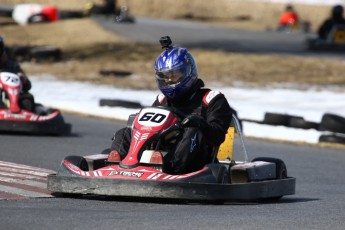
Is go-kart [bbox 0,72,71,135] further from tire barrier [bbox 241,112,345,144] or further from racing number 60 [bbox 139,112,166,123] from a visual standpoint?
racing number 60 [bbox 139,112,166,123]

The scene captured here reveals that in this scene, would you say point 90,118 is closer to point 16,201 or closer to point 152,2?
point 16,201

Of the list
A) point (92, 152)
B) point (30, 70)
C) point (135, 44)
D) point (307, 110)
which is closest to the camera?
point (92, 152)

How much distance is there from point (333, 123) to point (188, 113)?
581cm

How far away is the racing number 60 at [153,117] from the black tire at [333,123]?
6.23 m

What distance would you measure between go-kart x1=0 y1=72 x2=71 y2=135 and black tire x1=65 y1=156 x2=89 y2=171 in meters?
4.60

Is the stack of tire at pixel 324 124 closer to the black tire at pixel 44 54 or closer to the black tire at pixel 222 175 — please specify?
the black tire at pixel 222 175

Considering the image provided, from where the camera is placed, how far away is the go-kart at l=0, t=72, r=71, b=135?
1205 centimetres

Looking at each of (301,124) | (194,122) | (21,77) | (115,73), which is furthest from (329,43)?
(194,122)

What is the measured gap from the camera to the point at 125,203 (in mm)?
6934

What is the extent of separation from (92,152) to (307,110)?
265 inches

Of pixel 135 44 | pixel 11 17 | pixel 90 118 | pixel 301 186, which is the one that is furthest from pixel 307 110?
pixel 11 17

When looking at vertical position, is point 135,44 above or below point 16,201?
below

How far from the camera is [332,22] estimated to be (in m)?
27.4

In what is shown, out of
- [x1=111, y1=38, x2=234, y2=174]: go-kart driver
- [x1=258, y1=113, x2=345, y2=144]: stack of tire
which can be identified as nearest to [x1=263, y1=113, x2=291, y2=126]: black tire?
[x1=258, y1=113, x2=345, y2=144]: stack of tire
